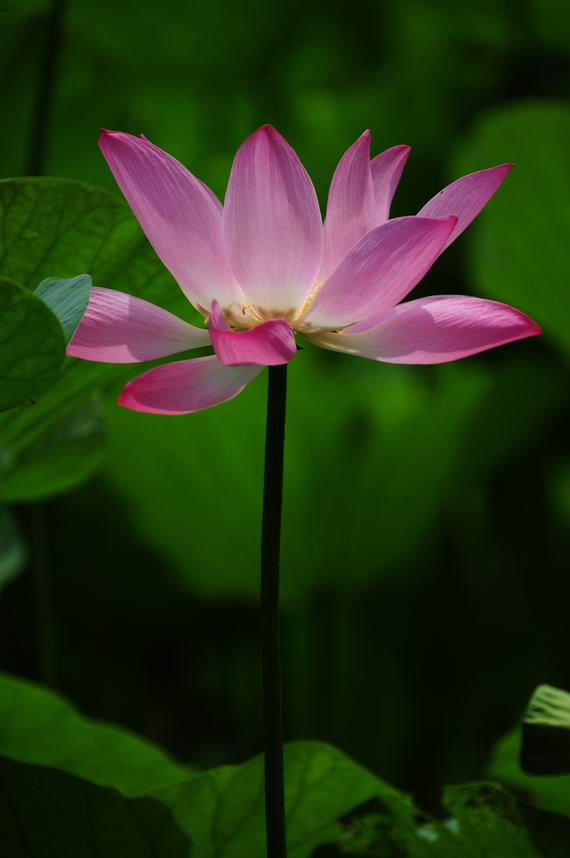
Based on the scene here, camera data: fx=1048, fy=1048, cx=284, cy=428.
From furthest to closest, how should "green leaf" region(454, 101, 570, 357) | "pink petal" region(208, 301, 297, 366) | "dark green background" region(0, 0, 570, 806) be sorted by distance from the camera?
"dark green background" region(0, 0, 570, 806) < "green leaf" region(454, 101, 570, 357) < "pink petal" region(208, 301, 297, 366)

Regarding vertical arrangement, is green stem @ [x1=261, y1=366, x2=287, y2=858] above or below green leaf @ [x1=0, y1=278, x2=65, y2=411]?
below

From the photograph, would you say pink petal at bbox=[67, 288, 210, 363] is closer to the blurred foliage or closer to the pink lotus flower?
the pink lotus flower

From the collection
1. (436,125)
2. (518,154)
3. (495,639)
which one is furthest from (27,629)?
(436,125)

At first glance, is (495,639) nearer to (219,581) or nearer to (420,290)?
(219,581)

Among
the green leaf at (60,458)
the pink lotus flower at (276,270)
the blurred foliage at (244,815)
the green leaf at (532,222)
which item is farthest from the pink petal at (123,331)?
the green leaf at (532,222)

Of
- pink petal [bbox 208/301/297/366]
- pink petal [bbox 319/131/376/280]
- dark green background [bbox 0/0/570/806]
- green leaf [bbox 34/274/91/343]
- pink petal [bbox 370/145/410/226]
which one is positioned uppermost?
pink petal [bbox 370/145/410/226]

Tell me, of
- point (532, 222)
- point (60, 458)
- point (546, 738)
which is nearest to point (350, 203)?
point (546, 738)

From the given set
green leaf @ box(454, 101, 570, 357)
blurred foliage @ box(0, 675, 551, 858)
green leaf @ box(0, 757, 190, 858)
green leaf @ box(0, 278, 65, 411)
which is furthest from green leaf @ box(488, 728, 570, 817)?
green leaf @ box(454, 101, 570, 357)
